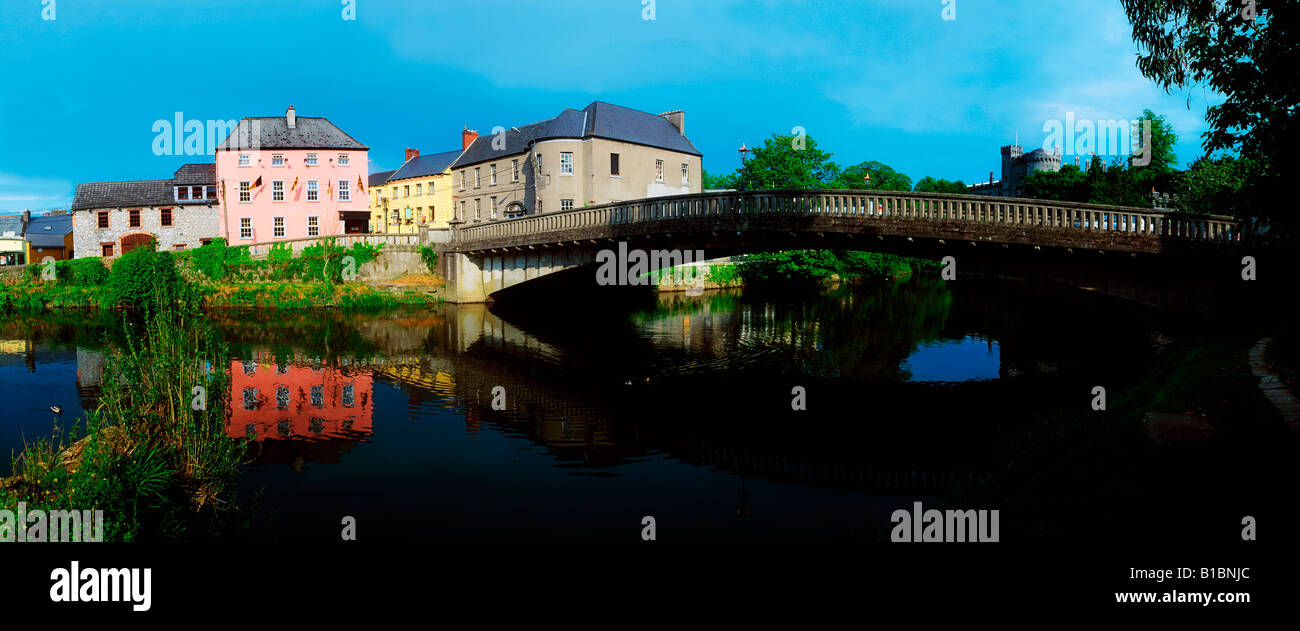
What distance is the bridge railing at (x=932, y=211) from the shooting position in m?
17.7

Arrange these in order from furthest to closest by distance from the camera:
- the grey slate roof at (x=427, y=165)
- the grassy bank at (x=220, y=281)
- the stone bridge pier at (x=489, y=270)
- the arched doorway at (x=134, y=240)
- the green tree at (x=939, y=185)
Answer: the green tree at (x=939, y=185) → the grey slate roof at (x=427, y=165) → the arched doorway at (x=134, y=240) → the grassy bank at (x=220, y=281) → the stone bridge pier at (x=489, y=270)

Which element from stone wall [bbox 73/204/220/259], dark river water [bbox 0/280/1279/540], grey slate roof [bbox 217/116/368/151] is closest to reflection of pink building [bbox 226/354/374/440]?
dark river water [bbox 0/280/1279/540]

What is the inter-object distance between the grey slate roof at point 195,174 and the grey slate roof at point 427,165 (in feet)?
60.4

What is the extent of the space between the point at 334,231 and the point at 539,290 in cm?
1831

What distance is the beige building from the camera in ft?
167

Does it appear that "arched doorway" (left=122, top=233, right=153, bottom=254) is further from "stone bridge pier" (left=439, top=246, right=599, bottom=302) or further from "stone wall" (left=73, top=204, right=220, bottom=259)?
"stone bridge pier" (left=439, top=246, right=599, bottom=302)

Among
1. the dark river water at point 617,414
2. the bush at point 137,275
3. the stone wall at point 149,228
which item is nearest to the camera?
the dark river water at point 617,414

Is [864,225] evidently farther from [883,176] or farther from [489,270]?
[883,176]

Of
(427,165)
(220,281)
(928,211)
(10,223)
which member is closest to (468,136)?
(427,165)

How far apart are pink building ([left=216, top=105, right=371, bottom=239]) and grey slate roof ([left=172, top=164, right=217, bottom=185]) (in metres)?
5.60

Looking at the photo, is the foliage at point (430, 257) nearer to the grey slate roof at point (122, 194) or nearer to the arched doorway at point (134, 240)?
the grey slate roof at point (122, 194)

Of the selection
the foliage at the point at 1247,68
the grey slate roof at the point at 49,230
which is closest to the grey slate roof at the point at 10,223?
the grey slate roof at the point at 49,230
